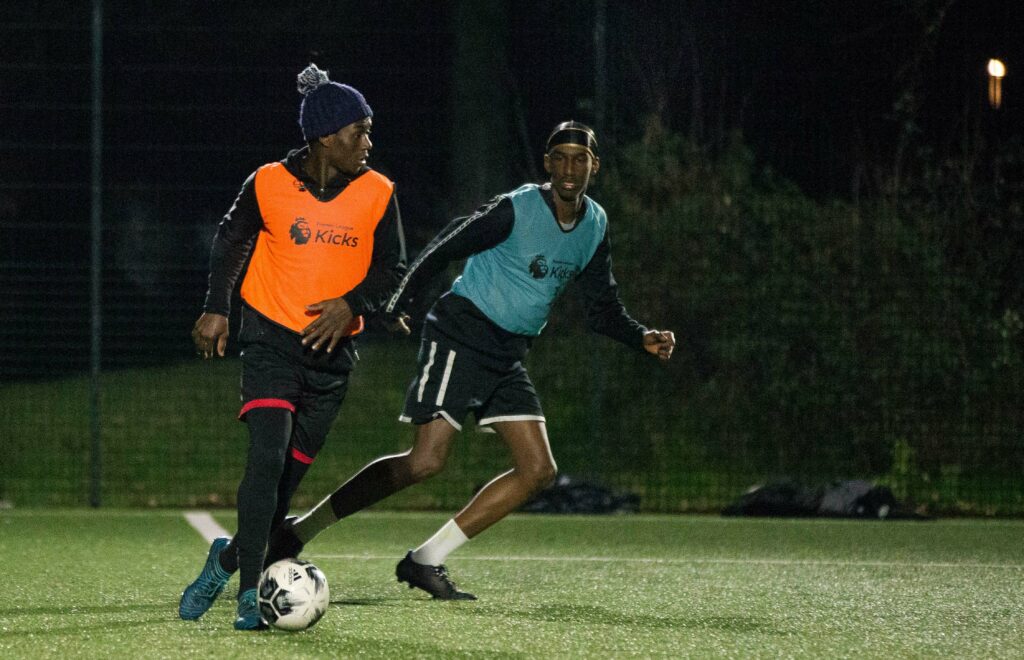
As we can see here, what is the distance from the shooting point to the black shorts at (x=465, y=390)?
6387 mm

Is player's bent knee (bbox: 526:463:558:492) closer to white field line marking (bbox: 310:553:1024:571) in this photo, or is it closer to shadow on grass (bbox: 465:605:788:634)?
shadow on grass (bbox: 465:605:788:634)

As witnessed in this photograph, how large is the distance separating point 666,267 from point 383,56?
2.26m

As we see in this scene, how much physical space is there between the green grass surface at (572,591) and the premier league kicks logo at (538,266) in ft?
4.05

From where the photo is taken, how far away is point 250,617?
5.37 meters

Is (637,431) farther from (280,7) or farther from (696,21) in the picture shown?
(280,7)

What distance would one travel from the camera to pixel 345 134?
5.66 meters

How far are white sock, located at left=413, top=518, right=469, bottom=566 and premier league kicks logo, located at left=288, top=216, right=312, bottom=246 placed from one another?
1315 mm

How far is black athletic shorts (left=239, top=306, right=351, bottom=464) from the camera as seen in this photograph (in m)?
5.55

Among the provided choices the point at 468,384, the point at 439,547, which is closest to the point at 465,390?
the point at 468,384

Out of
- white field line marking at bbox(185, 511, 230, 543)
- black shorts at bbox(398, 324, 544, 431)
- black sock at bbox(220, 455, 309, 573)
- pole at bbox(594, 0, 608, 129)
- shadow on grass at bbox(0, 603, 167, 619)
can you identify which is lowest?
white field line marking at bbox(185, 511, 230, 543)

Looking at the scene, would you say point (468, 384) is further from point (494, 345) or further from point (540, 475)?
point (540, 475)

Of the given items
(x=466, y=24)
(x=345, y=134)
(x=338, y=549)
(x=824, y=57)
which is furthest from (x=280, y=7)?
(x=345, y=134)


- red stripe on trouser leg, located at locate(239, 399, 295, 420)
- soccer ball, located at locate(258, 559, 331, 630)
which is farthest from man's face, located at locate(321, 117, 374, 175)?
soccer ball, located at locate(258, 559, 331, 630)

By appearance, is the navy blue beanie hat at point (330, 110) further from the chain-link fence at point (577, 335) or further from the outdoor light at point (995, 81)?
the outdoor light at point (995, 81)
